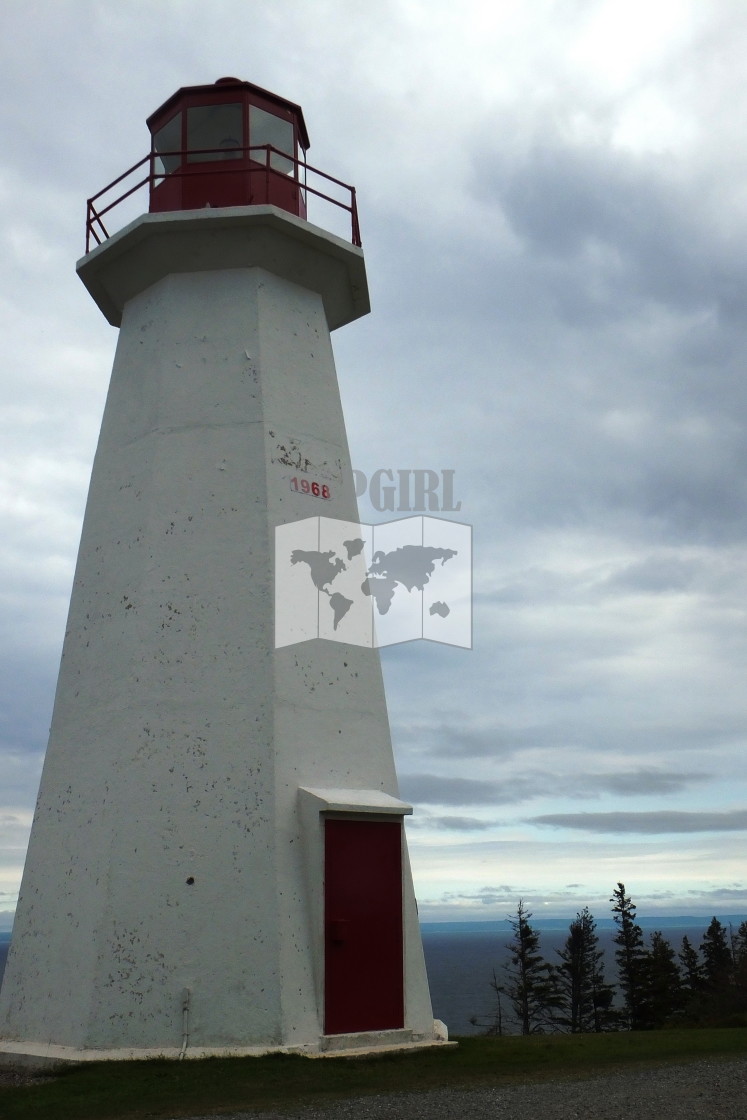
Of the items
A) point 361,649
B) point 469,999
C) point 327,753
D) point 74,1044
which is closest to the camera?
point 74,1044

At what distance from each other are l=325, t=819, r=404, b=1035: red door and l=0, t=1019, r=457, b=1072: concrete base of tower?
0.14 metres

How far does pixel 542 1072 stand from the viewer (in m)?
9.34

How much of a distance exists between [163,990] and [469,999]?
104 meters

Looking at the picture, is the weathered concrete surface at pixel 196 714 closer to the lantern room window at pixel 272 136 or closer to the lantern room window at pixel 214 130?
the lantern room window at pixel 272 136

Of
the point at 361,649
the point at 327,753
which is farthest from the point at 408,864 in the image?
the point at 361,649

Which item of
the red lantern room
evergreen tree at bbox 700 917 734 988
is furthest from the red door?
evergreen tree at bbox 700 917 734 988

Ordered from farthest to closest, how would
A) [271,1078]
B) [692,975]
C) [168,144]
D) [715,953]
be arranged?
[715,953], [692,975], [168,144], [271,1078]

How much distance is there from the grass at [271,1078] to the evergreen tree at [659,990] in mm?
34709

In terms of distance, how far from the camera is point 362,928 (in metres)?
10.3

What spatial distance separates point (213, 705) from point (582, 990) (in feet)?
148

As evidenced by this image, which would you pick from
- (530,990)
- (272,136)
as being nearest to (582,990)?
(530,990)

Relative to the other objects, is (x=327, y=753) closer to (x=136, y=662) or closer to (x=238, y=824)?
(x=238, y=824)

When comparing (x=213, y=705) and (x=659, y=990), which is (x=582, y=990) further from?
(x=213, y=705)

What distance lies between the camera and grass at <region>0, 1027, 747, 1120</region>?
7.62 metres
